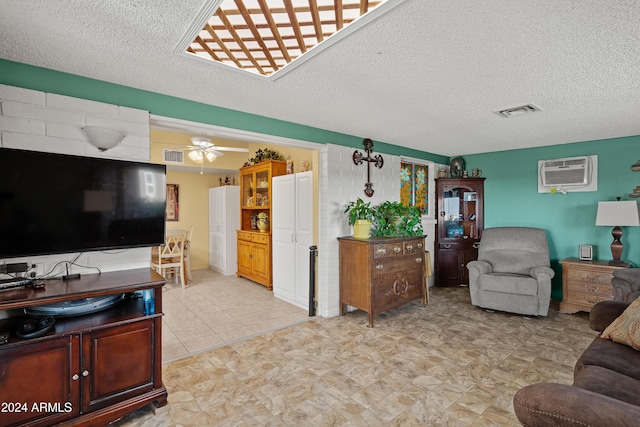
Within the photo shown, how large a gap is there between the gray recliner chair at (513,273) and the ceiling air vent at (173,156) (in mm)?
5265

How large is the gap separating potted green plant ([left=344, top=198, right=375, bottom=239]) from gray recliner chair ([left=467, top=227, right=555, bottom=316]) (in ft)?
5.20

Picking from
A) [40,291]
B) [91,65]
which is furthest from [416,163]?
[40,291]

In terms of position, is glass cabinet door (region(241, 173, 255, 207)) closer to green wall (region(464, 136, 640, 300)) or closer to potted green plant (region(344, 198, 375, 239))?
potted green plant (region(344, 198, 375, 239))

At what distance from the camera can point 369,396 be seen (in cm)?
218

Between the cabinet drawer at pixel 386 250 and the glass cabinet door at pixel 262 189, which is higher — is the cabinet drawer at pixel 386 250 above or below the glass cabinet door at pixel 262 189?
below

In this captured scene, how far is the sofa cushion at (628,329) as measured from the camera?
1793 mm

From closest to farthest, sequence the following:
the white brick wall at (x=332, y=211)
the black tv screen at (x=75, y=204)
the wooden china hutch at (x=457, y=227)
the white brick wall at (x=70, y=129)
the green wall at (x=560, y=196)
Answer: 1. the black tv screen at (x=75, y=204)
2. the white brick wall at (x=70, y=129)
3. the white brick wall at (x=332, y=211)
4. the green wall at (x=560, y=196)
5. the wooden china hutch at (x=457, y=227)

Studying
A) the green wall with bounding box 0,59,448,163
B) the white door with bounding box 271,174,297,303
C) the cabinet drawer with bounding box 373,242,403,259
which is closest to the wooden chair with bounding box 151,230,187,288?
the white door with bounding box 271,174,297,303

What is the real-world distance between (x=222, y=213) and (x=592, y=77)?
575 cm

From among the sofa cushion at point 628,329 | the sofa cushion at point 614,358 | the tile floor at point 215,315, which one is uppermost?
the sofa cushion at point 628,329

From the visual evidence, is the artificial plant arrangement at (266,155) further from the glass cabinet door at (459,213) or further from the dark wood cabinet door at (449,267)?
the dark wood cabinet door at (449,267)

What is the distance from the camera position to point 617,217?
3697 millimetres

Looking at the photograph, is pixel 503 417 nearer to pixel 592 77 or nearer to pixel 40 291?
pixel 592 77

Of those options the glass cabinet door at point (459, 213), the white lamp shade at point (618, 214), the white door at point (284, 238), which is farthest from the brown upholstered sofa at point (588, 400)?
the glass cabinet door at point (459, 213)
